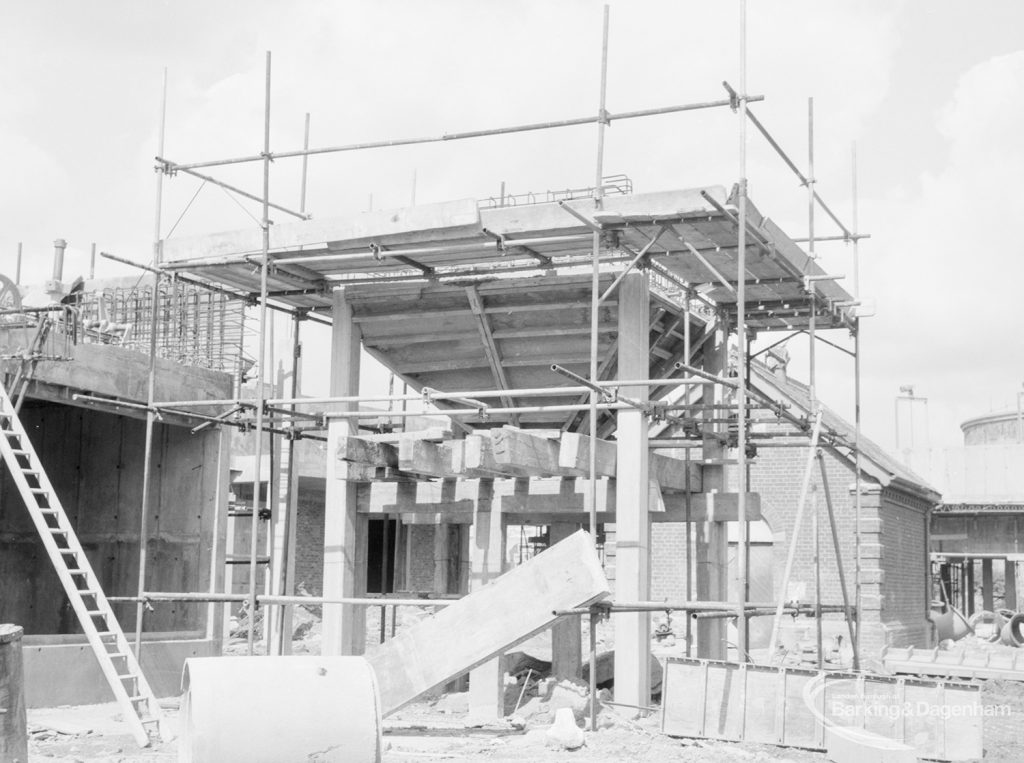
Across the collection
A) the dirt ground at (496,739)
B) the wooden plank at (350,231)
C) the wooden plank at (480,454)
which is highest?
the wooden plank at (350,231)

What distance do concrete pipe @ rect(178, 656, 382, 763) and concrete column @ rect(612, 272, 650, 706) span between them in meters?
4.90

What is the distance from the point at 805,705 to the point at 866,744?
2.89 feet

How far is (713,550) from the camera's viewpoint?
663 inches

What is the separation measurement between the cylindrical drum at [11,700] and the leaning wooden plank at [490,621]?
3228 millimetres

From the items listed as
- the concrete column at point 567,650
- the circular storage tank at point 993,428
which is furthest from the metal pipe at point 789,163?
the circular storage tank at point 993,428

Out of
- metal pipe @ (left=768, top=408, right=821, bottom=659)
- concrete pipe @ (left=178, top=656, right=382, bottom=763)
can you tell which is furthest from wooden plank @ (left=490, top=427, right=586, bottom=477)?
concrete pipe @ (left=178, top=656, right=382, bottom=763)

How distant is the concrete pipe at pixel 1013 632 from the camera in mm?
30203

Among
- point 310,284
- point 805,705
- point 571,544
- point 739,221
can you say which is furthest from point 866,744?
point 310,284

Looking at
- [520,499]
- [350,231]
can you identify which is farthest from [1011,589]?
[350,231]

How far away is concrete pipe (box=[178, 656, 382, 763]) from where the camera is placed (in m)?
8.47

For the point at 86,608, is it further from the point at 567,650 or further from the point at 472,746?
the point at 567,650

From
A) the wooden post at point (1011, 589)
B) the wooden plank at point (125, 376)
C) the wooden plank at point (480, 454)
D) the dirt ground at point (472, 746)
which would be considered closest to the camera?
the dirt ground at point (472, 746)

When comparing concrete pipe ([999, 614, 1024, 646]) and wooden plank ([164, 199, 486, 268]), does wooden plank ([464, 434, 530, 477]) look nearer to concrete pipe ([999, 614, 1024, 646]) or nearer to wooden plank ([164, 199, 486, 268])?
wooden plank ([164, 199, 486, 268])

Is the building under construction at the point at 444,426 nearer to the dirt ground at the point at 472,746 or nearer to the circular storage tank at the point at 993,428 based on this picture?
the dirt ground at the point at 472,746
